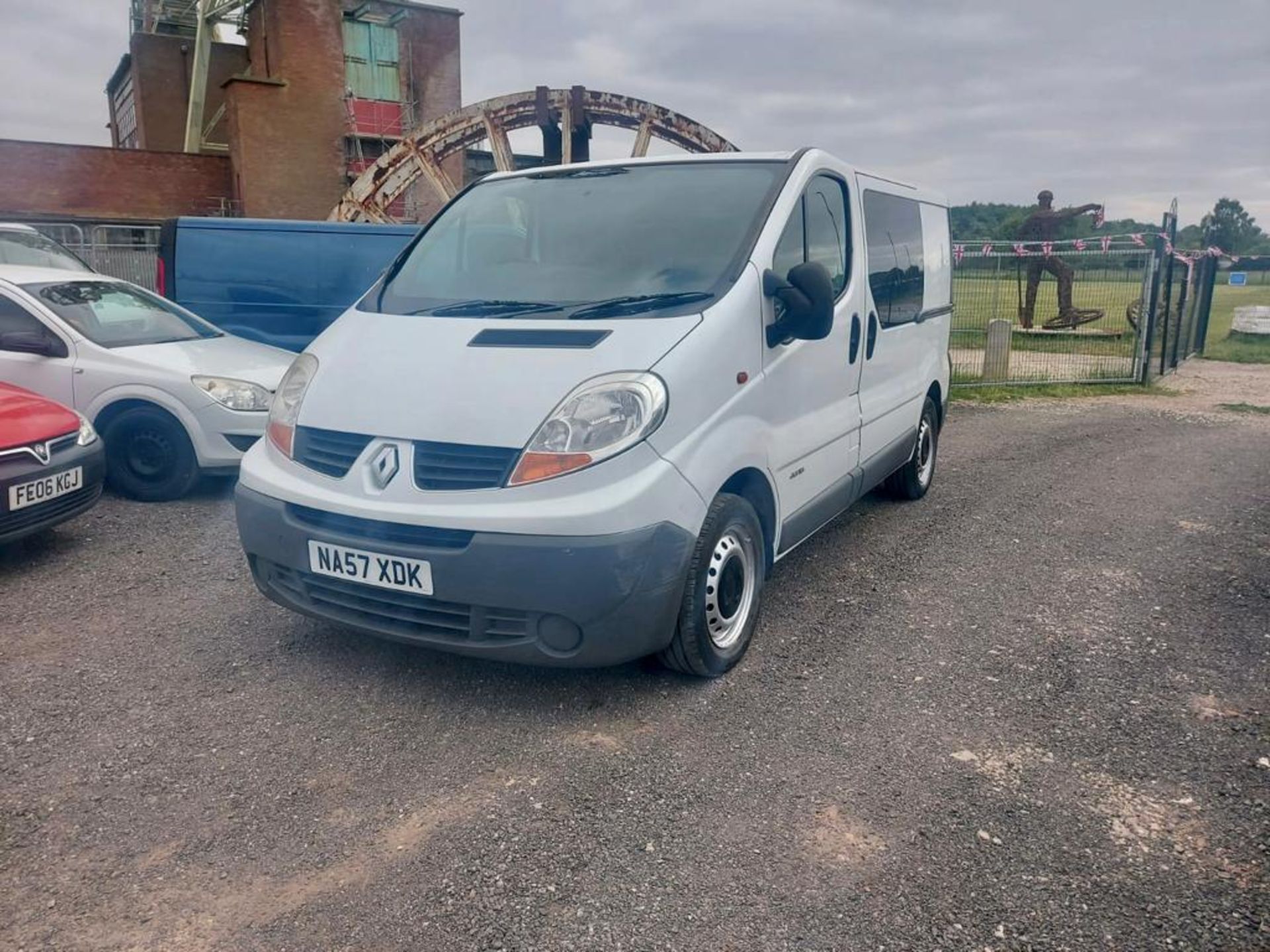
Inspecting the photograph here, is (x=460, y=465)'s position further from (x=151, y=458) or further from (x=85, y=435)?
(x=151, y=458)

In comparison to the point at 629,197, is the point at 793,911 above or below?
below

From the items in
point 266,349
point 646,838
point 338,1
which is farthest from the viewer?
point 338,1

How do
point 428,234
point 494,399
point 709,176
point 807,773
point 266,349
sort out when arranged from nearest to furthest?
point 807,773 < point 494,399 < point 709,176 < point 428,234 < point 266,349

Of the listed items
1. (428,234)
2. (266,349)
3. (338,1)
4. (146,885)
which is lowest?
(146,885)

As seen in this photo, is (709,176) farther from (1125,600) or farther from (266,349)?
(266,349)

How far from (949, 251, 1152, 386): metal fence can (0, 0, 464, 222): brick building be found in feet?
54.4

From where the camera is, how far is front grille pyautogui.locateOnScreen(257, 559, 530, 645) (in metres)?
3.19

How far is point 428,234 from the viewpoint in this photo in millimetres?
4559

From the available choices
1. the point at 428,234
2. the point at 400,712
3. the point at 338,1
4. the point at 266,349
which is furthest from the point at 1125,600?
the point at 338,1

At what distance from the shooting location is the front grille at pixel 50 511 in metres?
4.66

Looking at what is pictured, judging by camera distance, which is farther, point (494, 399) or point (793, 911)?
point (494, 399)

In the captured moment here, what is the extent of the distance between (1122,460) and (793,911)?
22.2ft

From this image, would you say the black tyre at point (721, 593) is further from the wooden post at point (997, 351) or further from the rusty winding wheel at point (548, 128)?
the rusty winding wheel at point (548, 128)

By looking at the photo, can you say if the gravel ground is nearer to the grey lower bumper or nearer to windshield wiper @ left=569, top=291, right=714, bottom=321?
the grey lower bumper
